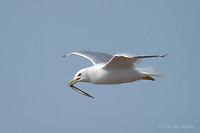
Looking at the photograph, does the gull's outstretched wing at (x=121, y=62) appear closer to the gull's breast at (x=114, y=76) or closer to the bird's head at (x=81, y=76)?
the gull's breast at (x=114, y=76)

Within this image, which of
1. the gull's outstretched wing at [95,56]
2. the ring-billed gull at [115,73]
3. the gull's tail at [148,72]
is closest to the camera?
the ring-billed gull at [115,73]

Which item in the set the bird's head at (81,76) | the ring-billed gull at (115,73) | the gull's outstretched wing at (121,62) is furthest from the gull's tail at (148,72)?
the bird's head at (81,76)

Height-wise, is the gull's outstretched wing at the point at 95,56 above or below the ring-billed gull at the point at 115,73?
above

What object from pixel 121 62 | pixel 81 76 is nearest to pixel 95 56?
pixel 81 76

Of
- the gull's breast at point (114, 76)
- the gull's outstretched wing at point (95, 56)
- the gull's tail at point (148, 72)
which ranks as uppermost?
the gull's outstretched wing at point (95, 56)

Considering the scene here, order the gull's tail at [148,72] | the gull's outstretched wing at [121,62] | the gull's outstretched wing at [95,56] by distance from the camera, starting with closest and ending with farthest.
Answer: the gull's outstretched wing at [121,62] → the gull's tail at [148,72] → the gull's outstretched wing at [95,56]

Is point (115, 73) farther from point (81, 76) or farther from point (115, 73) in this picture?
point (81, 76)

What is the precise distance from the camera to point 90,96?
39.8 ft

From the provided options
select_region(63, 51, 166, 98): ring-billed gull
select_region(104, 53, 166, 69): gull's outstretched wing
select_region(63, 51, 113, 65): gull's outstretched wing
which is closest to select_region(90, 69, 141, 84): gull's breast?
select_region(63, 51, 166, 98): ring-billed gull

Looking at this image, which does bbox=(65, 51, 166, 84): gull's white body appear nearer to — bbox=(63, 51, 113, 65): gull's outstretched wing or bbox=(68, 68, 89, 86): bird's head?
bbox=(68, 68, 89, 86): bird's head

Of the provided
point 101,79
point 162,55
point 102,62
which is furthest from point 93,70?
point 162,55

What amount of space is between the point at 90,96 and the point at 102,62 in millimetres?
1182

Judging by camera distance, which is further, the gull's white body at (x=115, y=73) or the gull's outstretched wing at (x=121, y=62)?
the gull's white body at (x=115, y=73)

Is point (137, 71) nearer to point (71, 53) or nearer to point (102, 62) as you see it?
point (102, 62)
